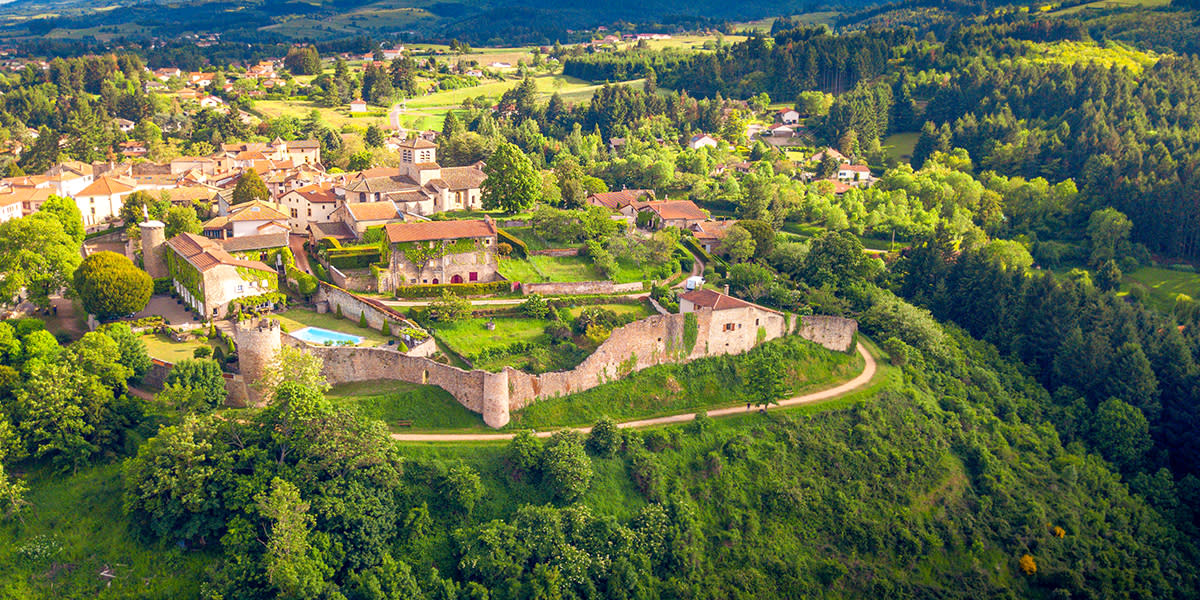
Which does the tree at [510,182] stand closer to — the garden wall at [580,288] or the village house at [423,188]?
the village house at [423,188]

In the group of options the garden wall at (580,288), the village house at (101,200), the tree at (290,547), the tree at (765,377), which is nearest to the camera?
the tree at (290,547)

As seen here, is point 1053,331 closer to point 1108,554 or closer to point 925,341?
point 925,341

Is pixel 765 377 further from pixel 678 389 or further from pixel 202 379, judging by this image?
pixel 202 379

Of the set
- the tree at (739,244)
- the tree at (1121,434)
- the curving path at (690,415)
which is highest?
the tree at (739,244)

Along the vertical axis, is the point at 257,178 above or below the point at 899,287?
above

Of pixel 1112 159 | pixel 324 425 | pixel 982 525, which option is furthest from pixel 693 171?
pixel 324 425

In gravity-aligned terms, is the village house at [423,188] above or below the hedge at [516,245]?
above

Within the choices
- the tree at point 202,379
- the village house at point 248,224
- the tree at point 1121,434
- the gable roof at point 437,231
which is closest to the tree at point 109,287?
the tree at point 202,379
